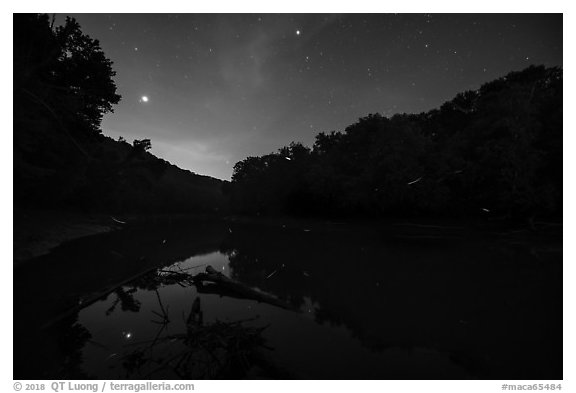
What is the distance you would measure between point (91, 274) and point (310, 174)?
123 ft

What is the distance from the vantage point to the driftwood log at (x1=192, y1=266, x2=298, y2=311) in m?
9.16

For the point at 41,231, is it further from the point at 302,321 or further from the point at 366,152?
the point at 366,152

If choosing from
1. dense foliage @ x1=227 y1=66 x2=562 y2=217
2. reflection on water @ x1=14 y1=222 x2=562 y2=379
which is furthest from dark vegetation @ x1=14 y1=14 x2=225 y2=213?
dense foliage @ x1=227 y1=66 x2=562 y2=217

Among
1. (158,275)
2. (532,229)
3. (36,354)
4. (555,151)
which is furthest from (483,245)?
(36,354)

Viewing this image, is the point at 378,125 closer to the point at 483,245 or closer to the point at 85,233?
the point at 483,245

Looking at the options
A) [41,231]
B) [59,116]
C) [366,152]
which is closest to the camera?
[59,116]

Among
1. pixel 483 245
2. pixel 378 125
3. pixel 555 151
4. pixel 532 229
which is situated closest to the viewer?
pixel 483 245

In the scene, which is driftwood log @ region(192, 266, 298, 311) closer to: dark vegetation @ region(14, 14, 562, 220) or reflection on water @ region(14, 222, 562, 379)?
reflection on water @ region(14, 222, 562, 379)

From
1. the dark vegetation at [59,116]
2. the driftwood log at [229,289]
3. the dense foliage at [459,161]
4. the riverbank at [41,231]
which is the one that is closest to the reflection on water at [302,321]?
the driftwood log at [229,289]

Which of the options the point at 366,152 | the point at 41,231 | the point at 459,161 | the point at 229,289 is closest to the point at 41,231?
the point at 41,231

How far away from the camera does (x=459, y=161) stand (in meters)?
30.2

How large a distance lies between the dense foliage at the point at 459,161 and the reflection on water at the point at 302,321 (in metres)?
13.5

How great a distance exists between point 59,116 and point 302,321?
1917cm

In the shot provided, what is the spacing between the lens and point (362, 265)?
15602 millimetres
